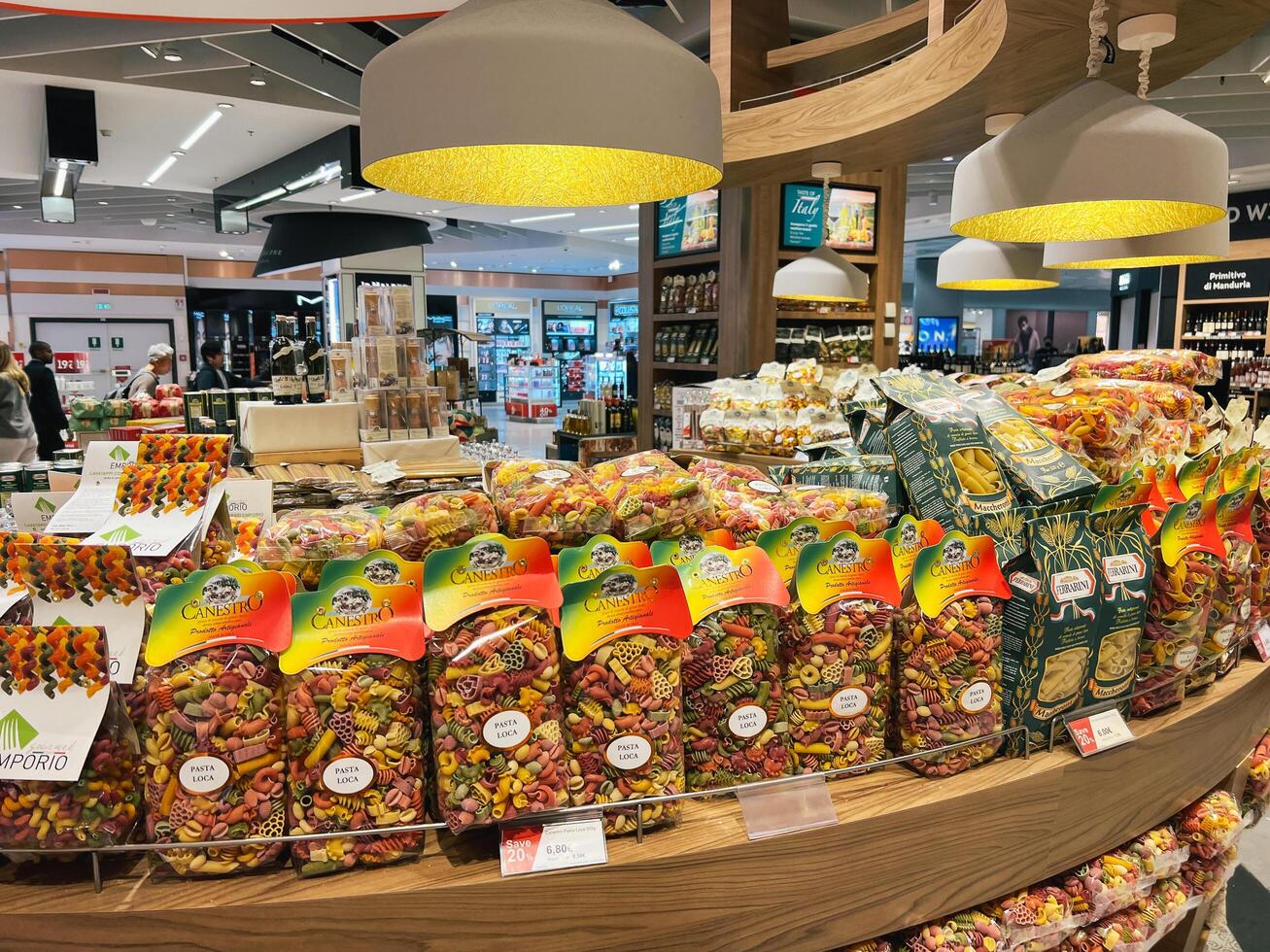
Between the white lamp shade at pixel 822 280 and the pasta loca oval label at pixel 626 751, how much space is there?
11.6ft

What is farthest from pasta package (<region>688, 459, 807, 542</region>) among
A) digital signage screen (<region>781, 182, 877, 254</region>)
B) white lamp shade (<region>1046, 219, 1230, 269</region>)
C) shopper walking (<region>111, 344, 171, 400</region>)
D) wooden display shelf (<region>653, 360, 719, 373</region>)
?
shopper walking (<region>111, 344, 171, 400</region>)

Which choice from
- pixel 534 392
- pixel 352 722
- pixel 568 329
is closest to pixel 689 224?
pixel 352 722

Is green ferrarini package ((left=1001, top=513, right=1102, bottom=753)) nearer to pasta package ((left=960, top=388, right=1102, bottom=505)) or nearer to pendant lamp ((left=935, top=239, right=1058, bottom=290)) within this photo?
pasta package ((left=960, top=388, right=1102, bottom=505))

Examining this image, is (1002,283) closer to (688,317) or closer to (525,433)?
(688,317)

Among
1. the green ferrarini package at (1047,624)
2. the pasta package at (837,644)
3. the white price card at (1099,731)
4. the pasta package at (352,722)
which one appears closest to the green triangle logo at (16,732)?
the pasta package at (352,722)

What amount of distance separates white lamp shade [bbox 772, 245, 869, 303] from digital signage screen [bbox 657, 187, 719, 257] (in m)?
1.36

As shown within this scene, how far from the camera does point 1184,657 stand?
1.45 meters

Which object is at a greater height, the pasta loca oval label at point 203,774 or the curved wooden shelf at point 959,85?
the curved wooden shelf at point 959,85

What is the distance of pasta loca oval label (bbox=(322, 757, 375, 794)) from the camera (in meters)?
0.93

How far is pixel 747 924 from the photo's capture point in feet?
3.50

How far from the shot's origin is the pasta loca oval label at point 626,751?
3.30 ft

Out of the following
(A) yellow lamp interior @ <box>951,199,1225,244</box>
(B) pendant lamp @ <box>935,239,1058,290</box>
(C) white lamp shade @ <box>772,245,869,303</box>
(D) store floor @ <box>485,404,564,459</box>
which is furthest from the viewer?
(D) store floor @ <box>485,404,564,459</box>

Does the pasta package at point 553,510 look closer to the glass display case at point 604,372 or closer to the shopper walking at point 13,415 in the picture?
the shopper walking at point 13,415

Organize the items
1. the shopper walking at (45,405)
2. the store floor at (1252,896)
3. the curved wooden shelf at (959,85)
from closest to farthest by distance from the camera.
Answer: the curved wooden shelf at (959,85)
the store floor at (1252,896)
the shopper walking at (45,405)
